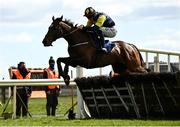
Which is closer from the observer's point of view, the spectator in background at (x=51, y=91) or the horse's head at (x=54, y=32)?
the horse's head at (x=54, y=32)

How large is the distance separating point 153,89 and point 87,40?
2.74 metres

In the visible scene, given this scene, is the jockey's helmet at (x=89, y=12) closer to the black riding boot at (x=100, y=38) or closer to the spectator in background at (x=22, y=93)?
the black riding boot at (x=100, y=38)

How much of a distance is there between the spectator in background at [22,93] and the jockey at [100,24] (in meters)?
3.01

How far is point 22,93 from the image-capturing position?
17438mm

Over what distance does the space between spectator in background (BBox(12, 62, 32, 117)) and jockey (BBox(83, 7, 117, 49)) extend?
301 centimetres

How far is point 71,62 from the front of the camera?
14.8 m

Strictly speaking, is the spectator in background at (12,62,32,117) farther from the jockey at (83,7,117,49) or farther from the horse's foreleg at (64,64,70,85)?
the jockey at (83,7,117,49)

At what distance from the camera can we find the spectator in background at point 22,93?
1724 centimetres

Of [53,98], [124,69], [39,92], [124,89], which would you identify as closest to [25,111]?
[53,98]

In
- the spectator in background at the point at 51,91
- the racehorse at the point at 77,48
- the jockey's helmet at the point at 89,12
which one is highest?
the jockey's helmet at the point at 89,12

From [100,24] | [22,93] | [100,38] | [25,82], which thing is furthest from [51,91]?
[100,24]

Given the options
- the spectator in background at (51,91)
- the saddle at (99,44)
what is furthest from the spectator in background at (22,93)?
the saddle at (99,44)

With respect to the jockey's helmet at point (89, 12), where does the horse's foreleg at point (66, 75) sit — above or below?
below

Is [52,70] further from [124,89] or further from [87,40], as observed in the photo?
[124,89]
